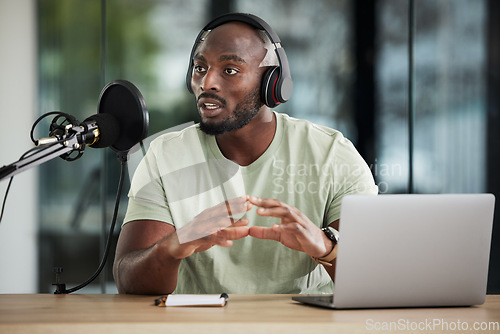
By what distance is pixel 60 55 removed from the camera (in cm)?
310

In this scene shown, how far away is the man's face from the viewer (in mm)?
1769

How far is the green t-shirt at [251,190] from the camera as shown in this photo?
1649mm

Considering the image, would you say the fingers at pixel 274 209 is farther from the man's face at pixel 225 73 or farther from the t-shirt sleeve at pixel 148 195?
the man's face at pixel 225 73

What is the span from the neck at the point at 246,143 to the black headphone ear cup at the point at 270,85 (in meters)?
0.10

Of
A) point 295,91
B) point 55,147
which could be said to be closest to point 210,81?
point 55,147

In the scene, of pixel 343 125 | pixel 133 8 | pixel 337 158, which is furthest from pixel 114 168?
pixel 337 158

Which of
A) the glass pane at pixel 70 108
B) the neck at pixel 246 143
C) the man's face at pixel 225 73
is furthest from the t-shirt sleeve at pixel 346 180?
the glass pane at pixel 70 108

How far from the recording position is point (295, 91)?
Answer: 10.4 feet

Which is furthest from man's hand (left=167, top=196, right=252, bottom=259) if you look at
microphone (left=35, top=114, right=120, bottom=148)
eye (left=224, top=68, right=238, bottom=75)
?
eye (left=224, top=68, right=238, bottom=75)

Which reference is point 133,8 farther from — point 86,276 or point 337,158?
point 337,158

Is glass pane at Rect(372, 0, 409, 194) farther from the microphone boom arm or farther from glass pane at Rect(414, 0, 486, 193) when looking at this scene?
the microphone boom arm

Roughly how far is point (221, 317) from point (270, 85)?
92cm

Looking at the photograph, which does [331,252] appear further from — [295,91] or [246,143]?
[295,91]

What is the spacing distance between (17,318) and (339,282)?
565 mm
